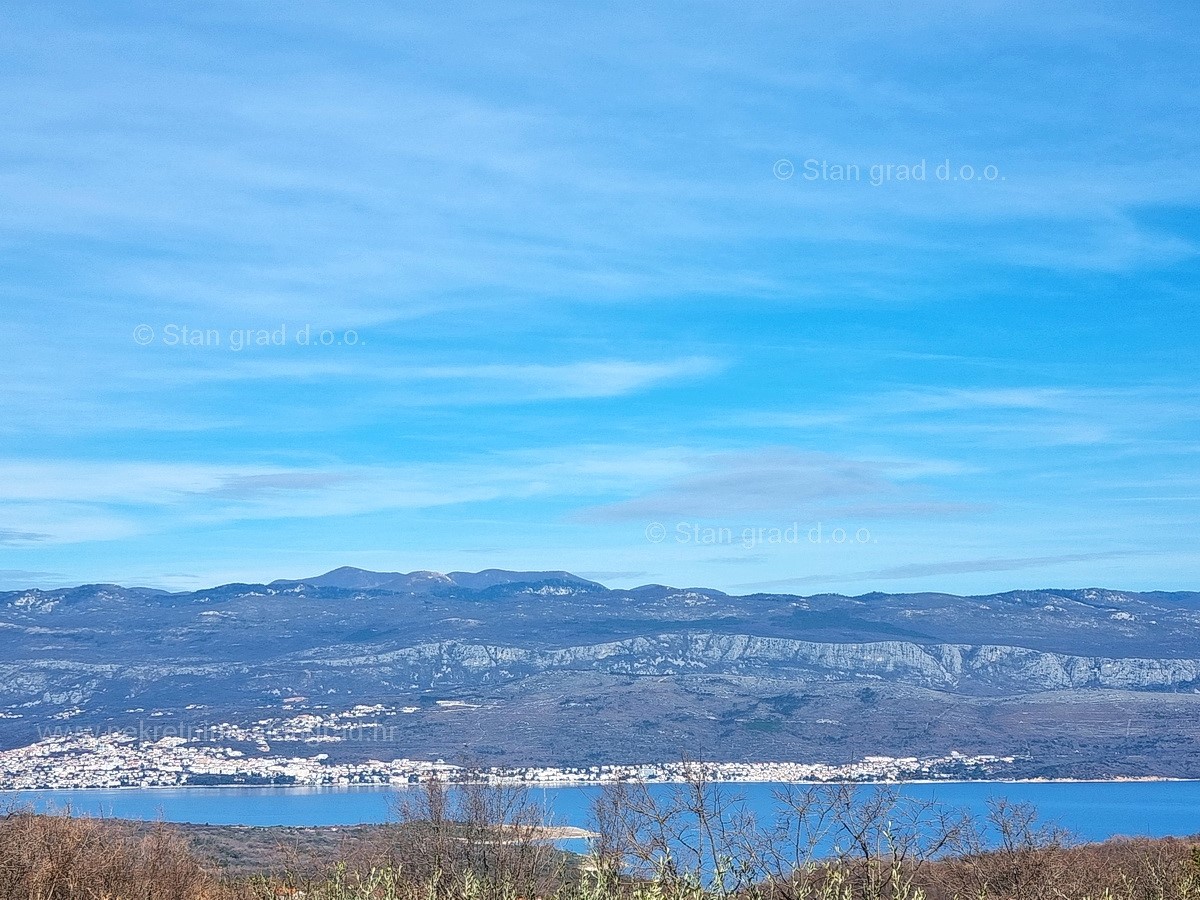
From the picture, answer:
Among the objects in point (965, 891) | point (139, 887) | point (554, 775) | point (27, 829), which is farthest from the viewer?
point (554, 775)

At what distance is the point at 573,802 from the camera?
148 meters

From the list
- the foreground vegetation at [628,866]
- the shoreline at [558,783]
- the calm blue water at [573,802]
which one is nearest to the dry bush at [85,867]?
the foreground vegetation at [628,866]

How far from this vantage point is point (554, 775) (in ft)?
595

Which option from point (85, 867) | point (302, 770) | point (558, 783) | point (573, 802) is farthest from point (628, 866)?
point (302, 770)

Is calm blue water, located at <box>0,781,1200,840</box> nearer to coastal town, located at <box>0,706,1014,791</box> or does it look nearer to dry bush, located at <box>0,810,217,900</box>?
coastal town, located at <box>0,706,1014,791</box>

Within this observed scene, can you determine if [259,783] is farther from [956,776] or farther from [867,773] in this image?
[956,776]

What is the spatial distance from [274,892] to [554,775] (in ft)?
571

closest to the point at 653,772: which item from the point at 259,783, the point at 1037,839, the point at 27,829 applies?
the point at 259,783

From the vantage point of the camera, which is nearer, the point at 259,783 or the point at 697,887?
the point at 697,887

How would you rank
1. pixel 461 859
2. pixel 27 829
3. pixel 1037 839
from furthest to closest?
pixel 1037 839
pixel 461 859
pixel 27 829

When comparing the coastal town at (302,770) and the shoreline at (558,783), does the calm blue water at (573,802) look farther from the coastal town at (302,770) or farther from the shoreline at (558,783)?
the coastal town at (302,770)

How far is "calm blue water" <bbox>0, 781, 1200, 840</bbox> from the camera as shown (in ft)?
404

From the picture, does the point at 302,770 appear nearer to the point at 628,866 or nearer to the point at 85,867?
the point at 628,866

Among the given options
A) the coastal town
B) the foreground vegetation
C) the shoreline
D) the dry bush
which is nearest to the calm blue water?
the shoreline
